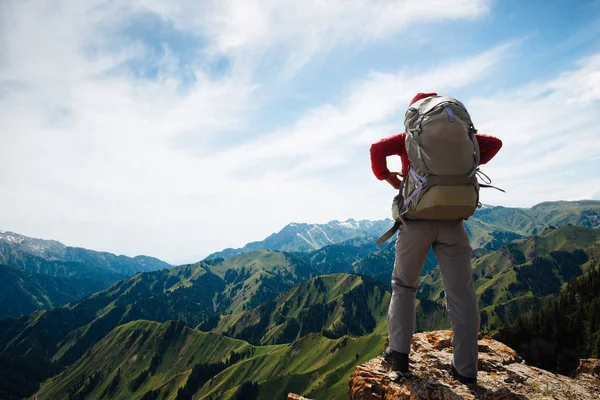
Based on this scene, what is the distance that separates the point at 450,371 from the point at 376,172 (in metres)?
4.61

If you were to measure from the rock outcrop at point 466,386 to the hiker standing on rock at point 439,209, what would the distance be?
0.34m

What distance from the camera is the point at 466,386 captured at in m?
7.08

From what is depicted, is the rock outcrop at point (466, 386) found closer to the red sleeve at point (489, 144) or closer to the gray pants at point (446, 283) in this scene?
the gray pants at point (446, 283)

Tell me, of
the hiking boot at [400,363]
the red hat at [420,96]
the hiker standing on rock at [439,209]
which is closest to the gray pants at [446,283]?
the hiker standing on rock at [439,209]

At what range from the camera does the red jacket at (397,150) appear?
7.69 metres

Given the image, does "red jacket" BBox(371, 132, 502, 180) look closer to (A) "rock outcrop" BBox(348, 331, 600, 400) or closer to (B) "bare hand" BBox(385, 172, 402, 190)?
(B) "bare hand" BBox(385, 172, 402, 190)

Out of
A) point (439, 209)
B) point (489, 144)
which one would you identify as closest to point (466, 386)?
point (439, 209)

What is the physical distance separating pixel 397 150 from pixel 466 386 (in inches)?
196

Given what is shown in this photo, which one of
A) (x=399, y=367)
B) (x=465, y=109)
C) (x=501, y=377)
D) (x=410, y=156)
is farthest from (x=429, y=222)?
(x=501, y=377)

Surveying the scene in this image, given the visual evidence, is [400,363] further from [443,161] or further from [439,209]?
[443,161]

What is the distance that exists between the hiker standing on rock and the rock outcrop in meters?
0.34

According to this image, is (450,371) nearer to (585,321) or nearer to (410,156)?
(410,156)

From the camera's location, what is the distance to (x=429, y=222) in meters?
7.13

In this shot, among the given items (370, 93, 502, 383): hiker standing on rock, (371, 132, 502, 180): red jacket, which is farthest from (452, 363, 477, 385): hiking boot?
(371, 132, 502, 180): red jacket
